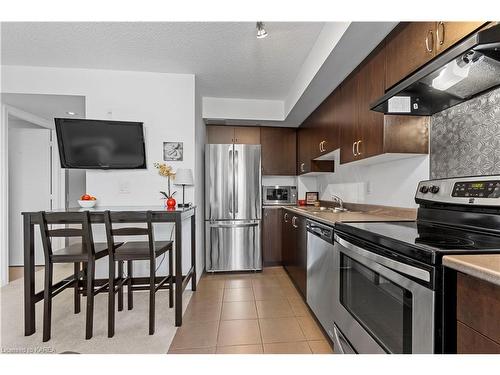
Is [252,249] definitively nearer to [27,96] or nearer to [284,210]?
[284,210]

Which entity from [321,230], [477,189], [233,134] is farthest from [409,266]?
[233,134]

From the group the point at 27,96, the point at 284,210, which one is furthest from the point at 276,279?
the point at 27,96

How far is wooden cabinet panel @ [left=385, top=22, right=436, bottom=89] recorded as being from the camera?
54.3 inches

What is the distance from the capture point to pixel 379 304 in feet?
3.94

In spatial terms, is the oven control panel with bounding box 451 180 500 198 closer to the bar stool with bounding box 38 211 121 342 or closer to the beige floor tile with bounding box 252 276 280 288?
the beige floor tile with bounding box 252 276 280 288

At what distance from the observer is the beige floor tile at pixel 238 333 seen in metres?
1.90

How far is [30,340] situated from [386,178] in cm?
323

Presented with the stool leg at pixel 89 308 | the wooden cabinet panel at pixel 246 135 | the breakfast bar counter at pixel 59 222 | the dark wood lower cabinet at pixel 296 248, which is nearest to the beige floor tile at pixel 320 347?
the dark wood lower cabinet at pixel 296 248

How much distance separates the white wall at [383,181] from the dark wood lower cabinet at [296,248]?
73cm

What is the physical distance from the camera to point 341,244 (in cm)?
159

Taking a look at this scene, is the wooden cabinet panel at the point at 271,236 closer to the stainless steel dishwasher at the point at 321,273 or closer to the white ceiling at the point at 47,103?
the stainless steel dishwasher at the point at 321,273

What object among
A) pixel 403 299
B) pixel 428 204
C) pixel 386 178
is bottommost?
pixel 403 299

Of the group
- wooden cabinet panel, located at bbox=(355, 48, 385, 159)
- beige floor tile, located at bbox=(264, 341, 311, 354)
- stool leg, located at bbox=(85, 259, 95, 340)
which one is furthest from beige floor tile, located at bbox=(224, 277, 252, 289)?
wooden cabinet panel, located at bbox=(355, 48, 385, 159)

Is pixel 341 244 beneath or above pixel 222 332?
above
